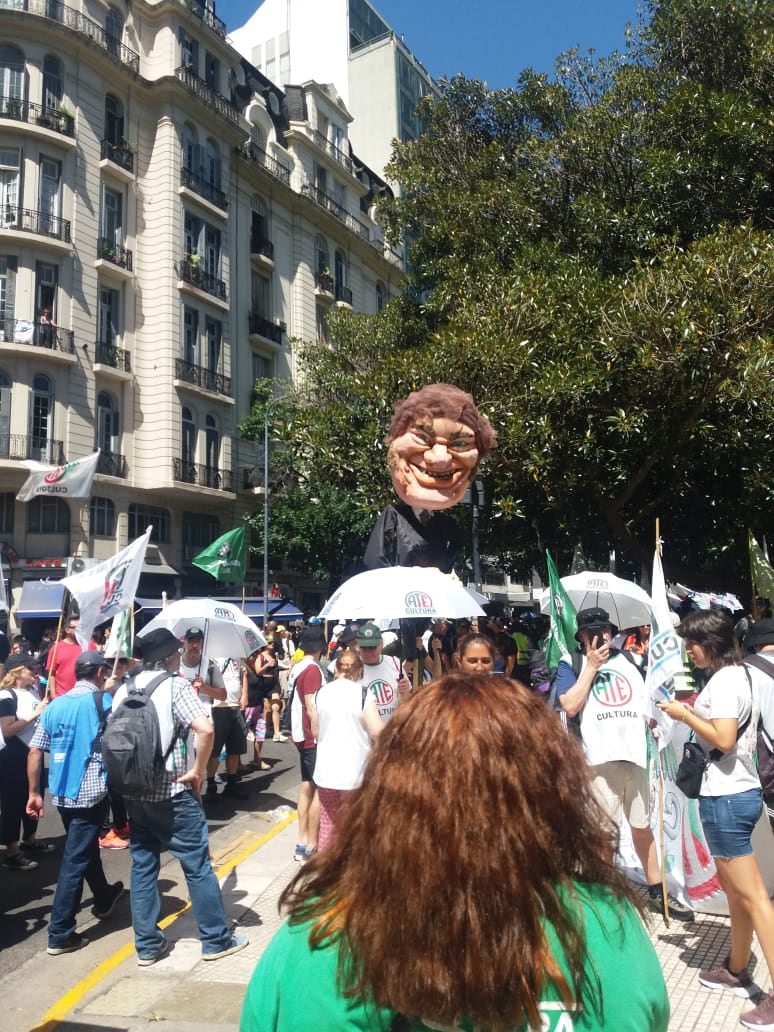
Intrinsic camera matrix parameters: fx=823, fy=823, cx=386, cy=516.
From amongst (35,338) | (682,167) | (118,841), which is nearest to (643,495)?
(682,167)

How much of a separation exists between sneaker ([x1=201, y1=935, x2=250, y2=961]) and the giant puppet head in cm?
274

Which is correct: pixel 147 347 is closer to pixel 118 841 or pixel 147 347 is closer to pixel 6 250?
pixel 6 250

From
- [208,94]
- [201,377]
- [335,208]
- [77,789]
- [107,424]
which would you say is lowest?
[77,789]

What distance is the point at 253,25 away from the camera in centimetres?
4356

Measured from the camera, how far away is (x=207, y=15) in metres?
28.1

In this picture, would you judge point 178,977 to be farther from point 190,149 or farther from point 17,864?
point 190,149

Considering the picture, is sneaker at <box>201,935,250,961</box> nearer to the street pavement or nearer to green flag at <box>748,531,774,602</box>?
the street pavement

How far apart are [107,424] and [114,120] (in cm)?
931

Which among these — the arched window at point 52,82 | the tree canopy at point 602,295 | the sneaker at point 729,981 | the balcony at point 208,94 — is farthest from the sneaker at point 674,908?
A: the balcony at point 208,94

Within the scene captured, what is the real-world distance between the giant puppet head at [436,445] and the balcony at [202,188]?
2389 cm

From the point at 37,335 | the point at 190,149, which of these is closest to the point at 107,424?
the point at 37,335

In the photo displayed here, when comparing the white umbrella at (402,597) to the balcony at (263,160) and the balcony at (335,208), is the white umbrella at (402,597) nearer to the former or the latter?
the balcony at (263,160)

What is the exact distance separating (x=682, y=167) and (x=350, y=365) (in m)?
6.38

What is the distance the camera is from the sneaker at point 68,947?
4867 mm
